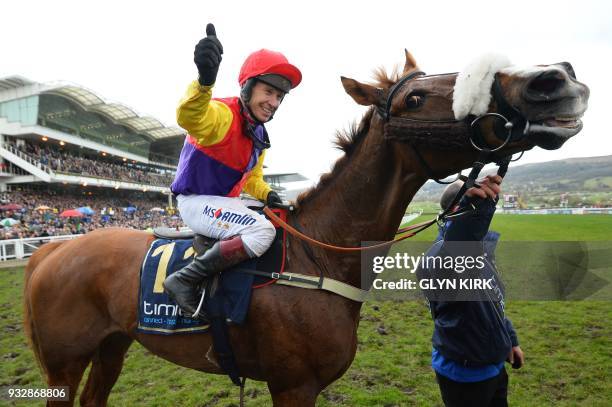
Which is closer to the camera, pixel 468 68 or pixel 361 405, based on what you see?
pixel 468 68

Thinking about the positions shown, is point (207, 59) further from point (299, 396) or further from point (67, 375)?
point (67, 375)

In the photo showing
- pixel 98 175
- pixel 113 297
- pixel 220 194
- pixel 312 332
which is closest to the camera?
pixel 312 332

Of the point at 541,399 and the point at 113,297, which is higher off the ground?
the point at 113,297

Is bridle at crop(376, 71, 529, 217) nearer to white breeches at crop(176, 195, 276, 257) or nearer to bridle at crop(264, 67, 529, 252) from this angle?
bridle at crop(264, 67, 529, 252)

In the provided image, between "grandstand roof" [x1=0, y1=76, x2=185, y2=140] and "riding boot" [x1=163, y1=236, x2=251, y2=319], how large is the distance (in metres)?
40.9

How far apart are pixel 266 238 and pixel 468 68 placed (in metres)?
1.39

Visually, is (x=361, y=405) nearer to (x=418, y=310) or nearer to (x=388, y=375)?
(x=388, y=375)

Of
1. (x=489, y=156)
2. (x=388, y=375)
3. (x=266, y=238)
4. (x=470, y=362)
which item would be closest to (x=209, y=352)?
(x=266, y=238)

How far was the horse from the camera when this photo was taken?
158 centimetres

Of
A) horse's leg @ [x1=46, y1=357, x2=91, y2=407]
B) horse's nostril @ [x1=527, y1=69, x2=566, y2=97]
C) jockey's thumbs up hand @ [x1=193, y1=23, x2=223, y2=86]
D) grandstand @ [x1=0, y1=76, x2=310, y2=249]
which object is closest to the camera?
horse's nostril @ [x1=527, y1=69, x2=566, y2=97]

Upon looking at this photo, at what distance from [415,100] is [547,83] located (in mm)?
559

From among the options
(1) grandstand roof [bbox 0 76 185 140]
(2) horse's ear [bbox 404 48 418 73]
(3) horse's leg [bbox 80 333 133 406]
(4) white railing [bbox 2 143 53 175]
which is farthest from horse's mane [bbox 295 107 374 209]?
(1) grandstand roof [bbox 0 76 185 140]

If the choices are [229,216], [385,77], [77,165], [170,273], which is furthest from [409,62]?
[77,165]

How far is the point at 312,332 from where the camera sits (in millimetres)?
1970
